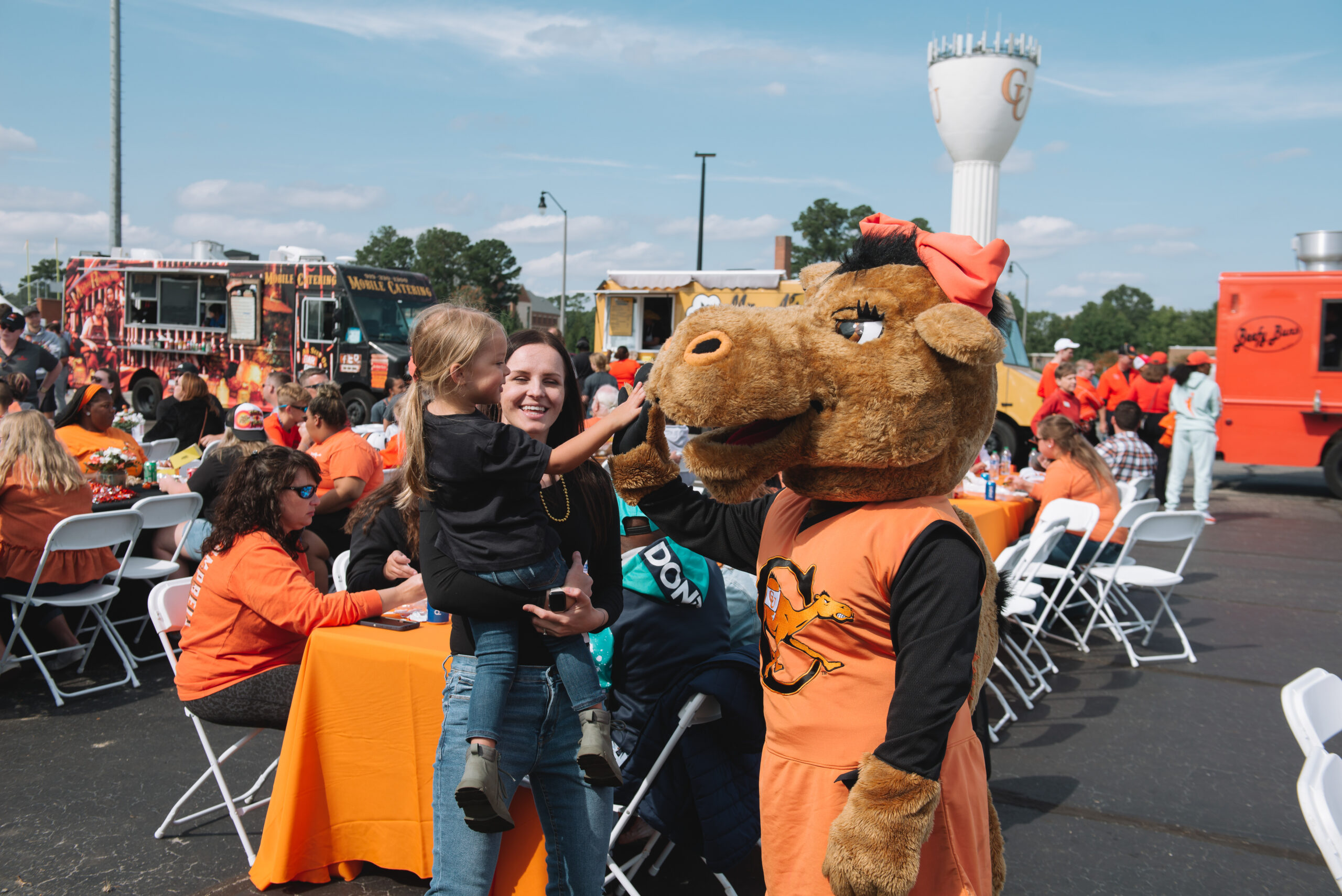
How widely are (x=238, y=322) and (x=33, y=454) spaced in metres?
10.8

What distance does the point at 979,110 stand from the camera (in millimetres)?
33625

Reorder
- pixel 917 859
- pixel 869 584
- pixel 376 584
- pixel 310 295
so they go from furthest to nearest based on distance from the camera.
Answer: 1. pixel 310 295
2. pixel 376 584
3. pixel 869 584
4. pixel 917 859

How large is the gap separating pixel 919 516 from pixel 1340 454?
1300 cm

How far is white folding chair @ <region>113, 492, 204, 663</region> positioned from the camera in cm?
509

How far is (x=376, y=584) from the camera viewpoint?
3.45 m

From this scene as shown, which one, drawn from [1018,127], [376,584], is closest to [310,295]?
[376,584]

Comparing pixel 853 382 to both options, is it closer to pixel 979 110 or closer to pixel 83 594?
pixel 83 594

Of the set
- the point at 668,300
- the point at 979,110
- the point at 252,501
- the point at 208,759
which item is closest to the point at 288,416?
the point at 208,759

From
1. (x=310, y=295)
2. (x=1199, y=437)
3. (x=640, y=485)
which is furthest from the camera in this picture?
(x=310, y=295)

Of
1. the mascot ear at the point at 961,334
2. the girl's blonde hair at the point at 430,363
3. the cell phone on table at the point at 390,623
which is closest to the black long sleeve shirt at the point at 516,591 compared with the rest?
the girl's blonde hair at the point at 430,363

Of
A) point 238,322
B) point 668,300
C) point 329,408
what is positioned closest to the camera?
point 329,408

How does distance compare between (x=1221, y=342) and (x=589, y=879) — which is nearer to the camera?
(x=589, y=879)

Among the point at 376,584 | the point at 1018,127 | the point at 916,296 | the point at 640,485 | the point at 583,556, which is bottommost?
the point at 376,584

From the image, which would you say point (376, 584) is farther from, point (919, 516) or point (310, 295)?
point (310, 295)
